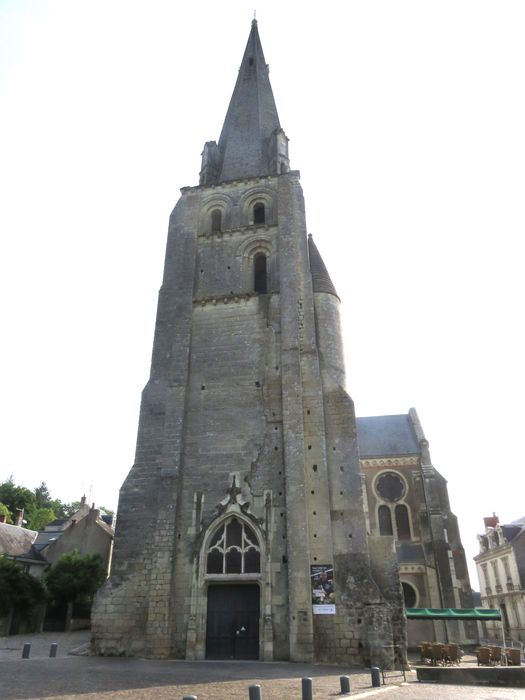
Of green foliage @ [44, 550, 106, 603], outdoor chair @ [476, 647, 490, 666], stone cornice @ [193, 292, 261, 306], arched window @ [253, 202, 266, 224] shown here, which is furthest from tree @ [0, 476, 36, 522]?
outdoor chair @ [476, 647, 490, 666]

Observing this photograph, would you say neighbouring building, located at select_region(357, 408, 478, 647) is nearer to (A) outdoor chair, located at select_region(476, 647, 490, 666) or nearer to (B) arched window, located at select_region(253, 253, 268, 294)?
(A) outdoor chair, located at select_region(476, 647, 490, 666)

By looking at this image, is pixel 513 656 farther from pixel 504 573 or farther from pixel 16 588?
pixel 504 573

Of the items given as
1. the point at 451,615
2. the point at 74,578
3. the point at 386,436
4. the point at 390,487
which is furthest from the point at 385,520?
the point at 74,578

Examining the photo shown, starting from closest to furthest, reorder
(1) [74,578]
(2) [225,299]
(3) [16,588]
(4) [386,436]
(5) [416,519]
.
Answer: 1. (2) [225,299]
2. (3) [16,588]
3. (1) [74,578]
4. (5) [416,519]
5. (4) [386,436]

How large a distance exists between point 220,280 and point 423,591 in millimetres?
20254

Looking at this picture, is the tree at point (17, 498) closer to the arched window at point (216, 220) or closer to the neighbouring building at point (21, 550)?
the neighbouring building at point (21, 550)

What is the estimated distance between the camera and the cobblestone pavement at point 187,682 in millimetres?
8422

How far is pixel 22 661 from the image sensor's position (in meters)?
13.6

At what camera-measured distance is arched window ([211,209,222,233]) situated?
82.5ft

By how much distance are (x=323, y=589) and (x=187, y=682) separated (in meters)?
6.55

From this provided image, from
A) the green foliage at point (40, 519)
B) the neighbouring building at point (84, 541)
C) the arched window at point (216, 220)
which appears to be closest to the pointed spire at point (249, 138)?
the arched window at point (216, 220)

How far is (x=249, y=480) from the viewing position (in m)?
17.8

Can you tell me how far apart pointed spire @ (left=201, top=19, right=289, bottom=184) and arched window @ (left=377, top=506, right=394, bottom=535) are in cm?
2117

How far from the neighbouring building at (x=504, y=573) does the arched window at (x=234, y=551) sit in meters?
27.7
